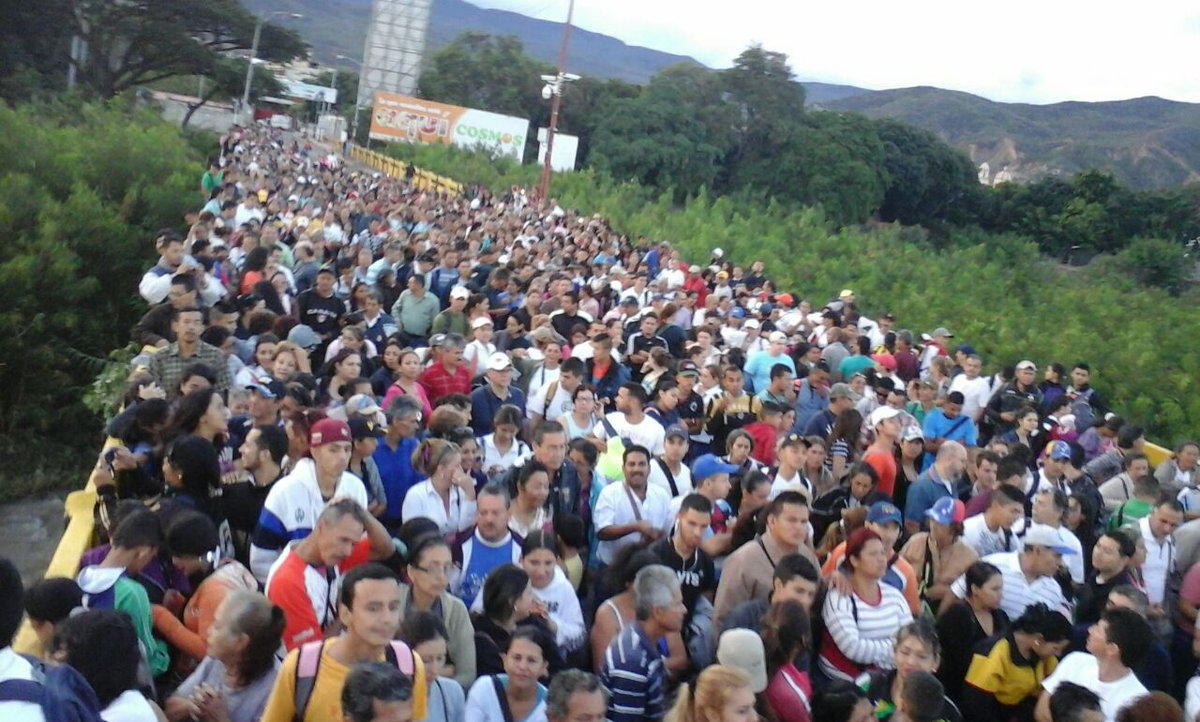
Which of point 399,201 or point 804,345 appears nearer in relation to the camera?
point 804,345

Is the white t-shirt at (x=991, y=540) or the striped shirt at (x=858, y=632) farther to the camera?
the white t-shirt at (x=991, y=540)

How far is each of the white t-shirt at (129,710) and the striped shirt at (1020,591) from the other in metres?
3.91

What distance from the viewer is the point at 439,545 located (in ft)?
13.6

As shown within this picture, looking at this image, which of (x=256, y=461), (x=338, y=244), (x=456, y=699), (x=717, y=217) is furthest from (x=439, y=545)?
(x=717, y=217)

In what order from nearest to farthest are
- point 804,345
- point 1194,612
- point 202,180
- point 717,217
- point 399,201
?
1. point 1194,612
2. point 804,345
3. point 202,180
4. point 399,201
5. point 717,217

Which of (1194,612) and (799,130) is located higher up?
(799,130)

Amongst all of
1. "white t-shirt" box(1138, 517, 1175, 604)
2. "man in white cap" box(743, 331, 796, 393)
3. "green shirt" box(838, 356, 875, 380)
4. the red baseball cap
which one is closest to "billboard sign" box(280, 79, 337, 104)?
"green shirt" box(838, 356, 875, 380)

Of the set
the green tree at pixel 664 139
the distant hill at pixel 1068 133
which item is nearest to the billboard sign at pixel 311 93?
the green tree at pixel 664 139

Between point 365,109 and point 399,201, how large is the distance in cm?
4247

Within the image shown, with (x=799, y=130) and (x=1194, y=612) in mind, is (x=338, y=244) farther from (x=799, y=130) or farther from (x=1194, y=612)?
(x=799, y=130)

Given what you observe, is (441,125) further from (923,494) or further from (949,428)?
(923,494)

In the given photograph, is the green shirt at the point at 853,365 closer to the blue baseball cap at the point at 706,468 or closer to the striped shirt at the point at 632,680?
the blue baseball cap at the point at 706,468

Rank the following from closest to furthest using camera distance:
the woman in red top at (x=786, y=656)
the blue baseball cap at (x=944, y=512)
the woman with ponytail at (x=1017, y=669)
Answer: the woman in red top at (x=786, y=656) < the woman with ponytail at (x=1017, y=669) < the blue baseball cap at (x=944, y=512)

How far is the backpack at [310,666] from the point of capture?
3.23 metres
